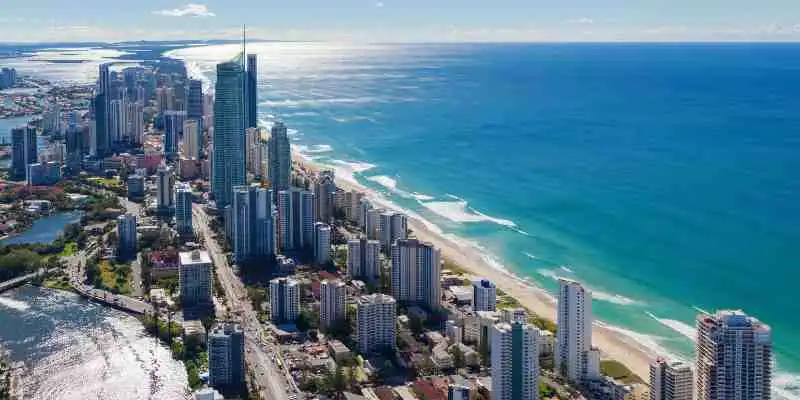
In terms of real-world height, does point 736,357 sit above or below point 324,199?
below

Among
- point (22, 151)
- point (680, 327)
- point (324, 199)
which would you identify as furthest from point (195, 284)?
point (22, 151)

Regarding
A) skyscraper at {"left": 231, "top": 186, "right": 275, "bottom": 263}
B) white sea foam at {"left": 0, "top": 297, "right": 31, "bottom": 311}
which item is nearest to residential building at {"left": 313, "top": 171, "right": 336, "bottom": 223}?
skyscraper at {"left": 231, "top": 186, "right": 275, "bottom": 263}

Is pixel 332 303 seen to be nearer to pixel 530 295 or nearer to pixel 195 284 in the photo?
pixel 195 284

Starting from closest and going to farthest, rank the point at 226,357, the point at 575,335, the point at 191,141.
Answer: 1. the point at 226,357
2. the point at 575,335
3. the point at 191,141

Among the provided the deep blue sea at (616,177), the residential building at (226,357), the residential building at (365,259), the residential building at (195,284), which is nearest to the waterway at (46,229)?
the residential building at (195,284)

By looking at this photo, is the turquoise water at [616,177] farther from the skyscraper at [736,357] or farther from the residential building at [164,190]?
the residential building at [164,190]

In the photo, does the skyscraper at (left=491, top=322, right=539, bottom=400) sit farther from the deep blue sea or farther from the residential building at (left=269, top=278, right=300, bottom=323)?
the residential building at (left=269, top=278, right=300, bottom=323)
